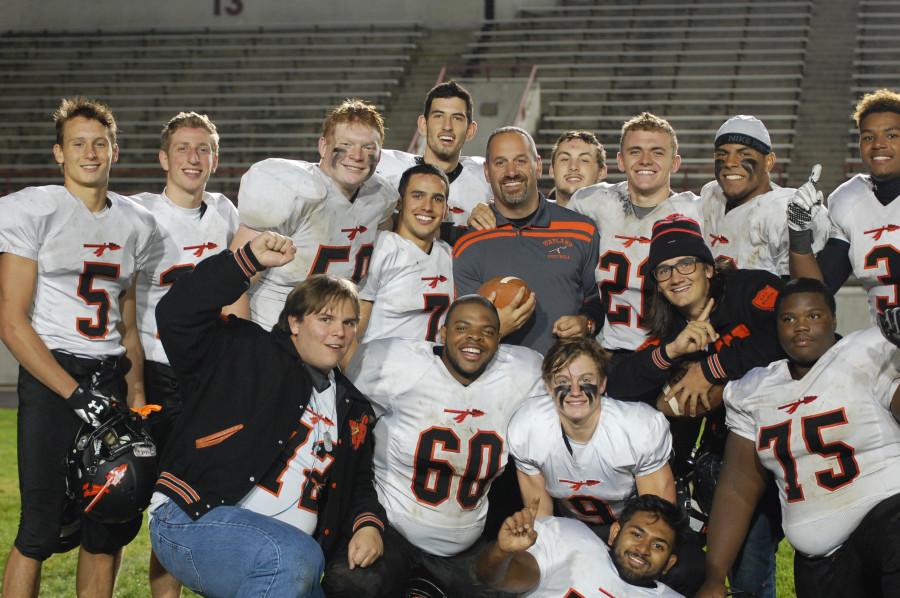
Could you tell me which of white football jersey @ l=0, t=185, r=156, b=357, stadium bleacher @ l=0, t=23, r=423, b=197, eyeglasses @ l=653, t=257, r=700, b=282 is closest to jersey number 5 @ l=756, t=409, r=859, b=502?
eyeglasses @ l=653, t=257, r=700, b=282

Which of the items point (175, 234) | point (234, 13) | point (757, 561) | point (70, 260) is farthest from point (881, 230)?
point (234, 13)

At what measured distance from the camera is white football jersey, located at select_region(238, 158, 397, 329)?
423 centimetres

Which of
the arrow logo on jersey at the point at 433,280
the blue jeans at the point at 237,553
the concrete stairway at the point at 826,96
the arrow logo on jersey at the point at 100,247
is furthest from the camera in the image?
the concrete stairway at the point at 826,96

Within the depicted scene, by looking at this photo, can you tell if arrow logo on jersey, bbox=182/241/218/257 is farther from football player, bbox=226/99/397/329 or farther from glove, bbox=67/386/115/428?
glove, bbox=67/386/115/428

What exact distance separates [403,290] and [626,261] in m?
0.97

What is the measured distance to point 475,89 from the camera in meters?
15.6

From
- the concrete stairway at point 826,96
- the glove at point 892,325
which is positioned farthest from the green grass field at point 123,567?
the concrete stairway at point 826,96

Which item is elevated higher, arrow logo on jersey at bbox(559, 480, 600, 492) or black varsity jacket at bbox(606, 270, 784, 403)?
black varsity jacket at bbox(606, 270, 784, 403)

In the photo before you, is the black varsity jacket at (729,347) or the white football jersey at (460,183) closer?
the black varsity jacket at (729,347)

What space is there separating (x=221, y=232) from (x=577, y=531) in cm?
214

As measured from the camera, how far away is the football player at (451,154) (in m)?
5.01

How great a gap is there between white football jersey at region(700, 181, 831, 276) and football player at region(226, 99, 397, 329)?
1.47m

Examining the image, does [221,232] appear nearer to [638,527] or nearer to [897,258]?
[638,527]

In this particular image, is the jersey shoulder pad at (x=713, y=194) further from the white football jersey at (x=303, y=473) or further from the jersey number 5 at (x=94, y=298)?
the jersey number 5 at (x=94, y=298)
